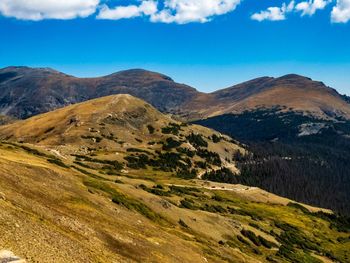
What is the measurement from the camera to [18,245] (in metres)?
44.3

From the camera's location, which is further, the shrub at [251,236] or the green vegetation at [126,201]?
the shrub at [251,236]

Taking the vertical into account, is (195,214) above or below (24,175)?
below

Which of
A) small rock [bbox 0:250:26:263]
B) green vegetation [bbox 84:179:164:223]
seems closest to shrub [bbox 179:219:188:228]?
green vegetation [bbox 84:179:164:223]

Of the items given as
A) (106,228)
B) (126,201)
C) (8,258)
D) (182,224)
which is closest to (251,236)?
(182,224)

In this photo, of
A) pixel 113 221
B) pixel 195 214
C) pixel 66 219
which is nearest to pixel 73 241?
pixel 66 219

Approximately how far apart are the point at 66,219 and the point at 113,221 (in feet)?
49.3

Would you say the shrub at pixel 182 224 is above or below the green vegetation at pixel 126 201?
below

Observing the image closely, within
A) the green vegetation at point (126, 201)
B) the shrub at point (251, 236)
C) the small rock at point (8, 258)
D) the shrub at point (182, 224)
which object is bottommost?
the shrub at point (251, 236)

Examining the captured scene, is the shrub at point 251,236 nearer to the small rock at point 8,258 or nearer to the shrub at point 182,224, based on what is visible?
the shrub at point 182,224

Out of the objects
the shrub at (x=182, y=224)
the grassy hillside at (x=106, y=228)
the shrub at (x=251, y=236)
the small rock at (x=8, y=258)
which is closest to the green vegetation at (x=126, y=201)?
the grassy hillside at (x=106, y=228)

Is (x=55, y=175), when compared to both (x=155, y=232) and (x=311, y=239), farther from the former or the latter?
(x=311, y=239)

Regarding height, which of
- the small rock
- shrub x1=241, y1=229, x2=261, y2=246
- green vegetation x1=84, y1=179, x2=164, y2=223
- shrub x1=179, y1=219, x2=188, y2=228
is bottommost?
shrub x1=241, y1=229, x2=261, y2=246

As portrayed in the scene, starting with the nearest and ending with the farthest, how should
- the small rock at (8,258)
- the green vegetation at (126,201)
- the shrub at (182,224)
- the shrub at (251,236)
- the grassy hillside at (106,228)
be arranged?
1. the small rock at (8,258)
2. the grassy hillside at (106,228)
3. the green vegetation at (126,201)
4. the shrub at (182,224)
5. the shrub at (251,236)

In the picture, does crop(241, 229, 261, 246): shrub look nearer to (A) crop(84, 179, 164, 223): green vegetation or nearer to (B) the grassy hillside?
(B) the grassy hillside
